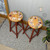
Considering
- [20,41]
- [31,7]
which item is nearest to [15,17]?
[31,7]

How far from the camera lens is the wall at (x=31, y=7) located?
229 cm

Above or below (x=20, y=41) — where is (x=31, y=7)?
above

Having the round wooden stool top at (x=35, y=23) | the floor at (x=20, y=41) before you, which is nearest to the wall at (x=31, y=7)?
the round wooden stool top at (x=35, y=23)

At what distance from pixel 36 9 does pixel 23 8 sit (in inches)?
15.4

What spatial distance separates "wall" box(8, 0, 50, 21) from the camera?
2.29 m

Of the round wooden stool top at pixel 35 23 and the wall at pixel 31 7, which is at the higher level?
the wall at pixel 31 7

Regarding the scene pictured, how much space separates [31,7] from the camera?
2469 millimetres

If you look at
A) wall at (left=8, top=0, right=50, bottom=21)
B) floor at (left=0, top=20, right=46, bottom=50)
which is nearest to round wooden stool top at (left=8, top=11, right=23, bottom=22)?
wall at (left=8, top=0, right=50, bottom=21)

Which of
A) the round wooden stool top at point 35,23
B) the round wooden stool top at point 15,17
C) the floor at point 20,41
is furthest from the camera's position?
the floor at point 20,41

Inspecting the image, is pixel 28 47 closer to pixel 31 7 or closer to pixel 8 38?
pixel 8 38

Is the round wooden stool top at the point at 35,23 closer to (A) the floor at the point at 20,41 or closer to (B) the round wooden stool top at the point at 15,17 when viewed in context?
(B) the round wooden stool top at the point at 15,17

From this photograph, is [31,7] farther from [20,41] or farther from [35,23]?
[20,41]

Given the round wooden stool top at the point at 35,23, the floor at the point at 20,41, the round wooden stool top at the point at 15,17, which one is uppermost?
the round wooden stool top at the point at 15,17

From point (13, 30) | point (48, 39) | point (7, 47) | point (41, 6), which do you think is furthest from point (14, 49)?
point (41, 6)
